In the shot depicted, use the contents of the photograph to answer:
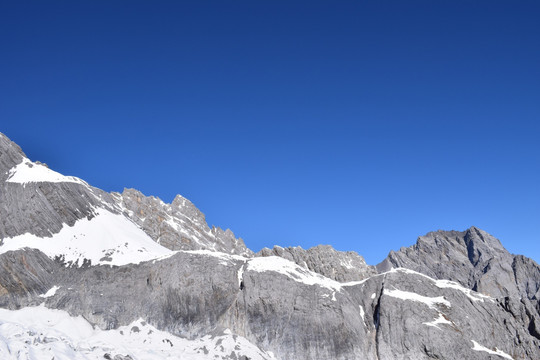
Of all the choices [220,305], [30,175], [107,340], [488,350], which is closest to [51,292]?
[107,340]

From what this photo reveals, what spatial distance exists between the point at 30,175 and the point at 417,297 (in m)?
113

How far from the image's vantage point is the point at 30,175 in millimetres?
131125

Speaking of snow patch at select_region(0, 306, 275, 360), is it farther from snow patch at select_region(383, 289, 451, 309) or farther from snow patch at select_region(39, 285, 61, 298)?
snow patch at select_region(383, 289, 451, 309)

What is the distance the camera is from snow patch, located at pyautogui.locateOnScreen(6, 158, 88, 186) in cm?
12879

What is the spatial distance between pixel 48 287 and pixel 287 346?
57552 mm

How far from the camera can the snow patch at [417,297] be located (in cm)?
11144

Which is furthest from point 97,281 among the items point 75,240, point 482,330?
point 482,330

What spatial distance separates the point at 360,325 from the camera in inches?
4252

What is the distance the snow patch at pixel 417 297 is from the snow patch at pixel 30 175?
99.1 metres

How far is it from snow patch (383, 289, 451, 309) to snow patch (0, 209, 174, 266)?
58831mm

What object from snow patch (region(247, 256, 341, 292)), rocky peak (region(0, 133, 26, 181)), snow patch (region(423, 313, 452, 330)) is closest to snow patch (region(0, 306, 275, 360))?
snow patch (region(247, 256, 341, 292))

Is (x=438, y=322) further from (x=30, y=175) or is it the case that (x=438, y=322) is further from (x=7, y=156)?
(x=7, y=156)

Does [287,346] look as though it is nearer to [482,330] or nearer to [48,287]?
[482,330]

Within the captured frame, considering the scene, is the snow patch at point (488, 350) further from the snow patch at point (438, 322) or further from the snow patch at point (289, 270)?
the snow patch at point (289, 270)
